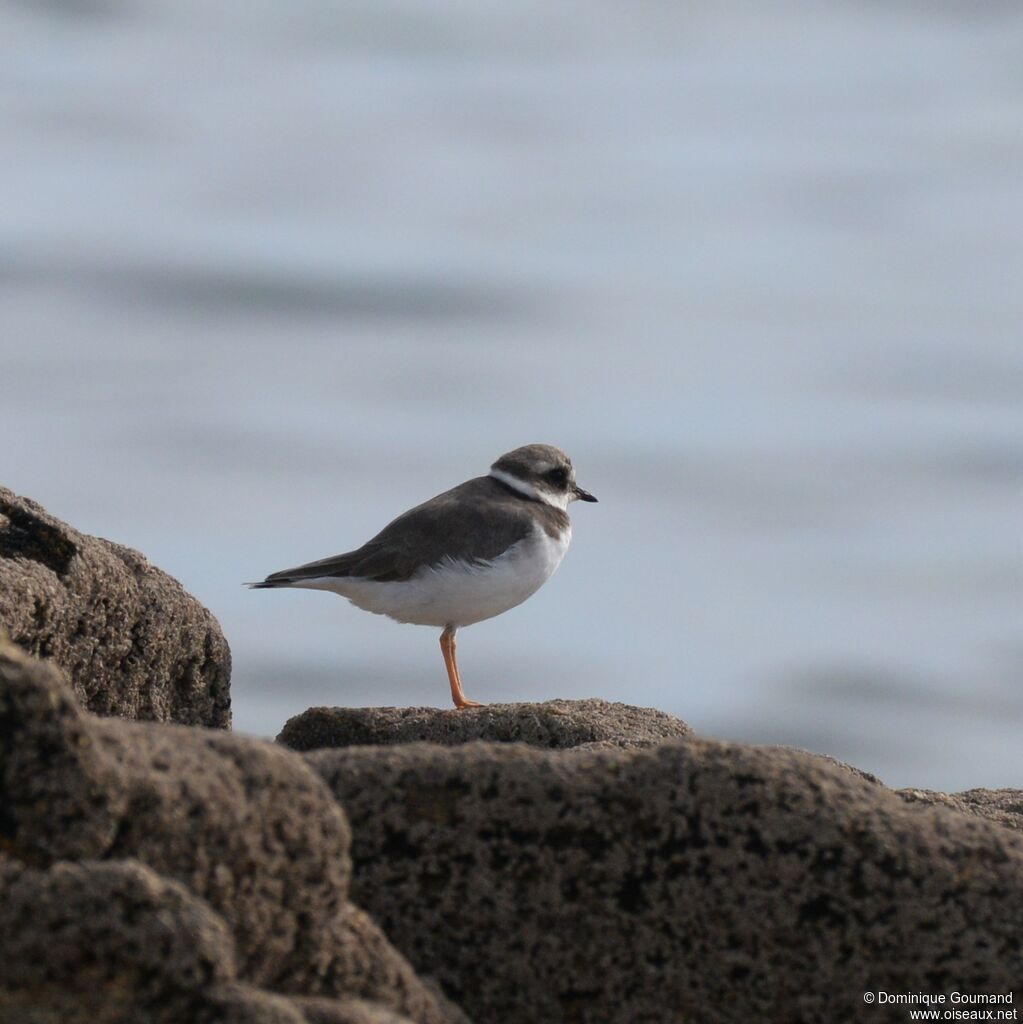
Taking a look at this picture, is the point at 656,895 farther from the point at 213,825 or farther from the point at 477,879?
the point at 213,825

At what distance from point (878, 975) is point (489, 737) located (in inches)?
121

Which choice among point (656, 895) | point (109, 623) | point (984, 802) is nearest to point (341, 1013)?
point (656, 895)

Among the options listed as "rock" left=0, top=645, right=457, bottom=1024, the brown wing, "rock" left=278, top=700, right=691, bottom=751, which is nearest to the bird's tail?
the brown wing

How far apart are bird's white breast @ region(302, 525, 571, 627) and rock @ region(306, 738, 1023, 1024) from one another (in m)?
6.69

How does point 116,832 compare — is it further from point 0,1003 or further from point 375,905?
point 375,905

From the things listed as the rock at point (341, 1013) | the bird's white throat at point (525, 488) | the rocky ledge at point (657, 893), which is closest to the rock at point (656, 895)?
the rocky ledge at point (657, 893)

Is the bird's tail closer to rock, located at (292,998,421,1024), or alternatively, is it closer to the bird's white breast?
the bird's white breast

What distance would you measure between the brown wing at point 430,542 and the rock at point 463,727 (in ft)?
12.0

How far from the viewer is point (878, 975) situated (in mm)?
3381

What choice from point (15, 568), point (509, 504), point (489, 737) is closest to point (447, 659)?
point (509, 504)

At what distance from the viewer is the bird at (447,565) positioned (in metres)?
10.2

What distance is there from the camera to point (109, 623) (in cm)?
571

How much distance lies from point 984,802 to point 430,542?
4723 mm

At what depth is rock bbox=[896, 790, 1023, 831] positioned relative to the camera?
5.71 meters
